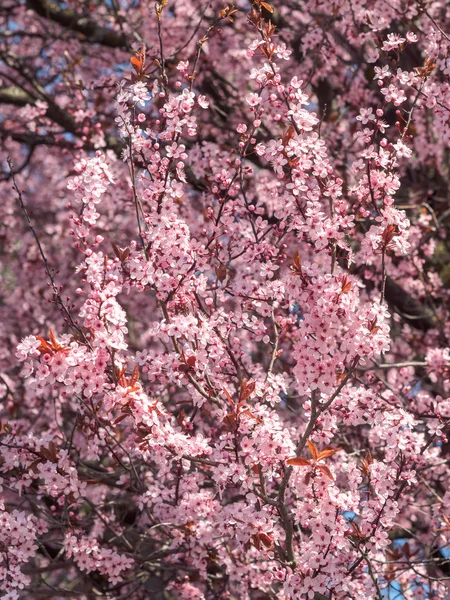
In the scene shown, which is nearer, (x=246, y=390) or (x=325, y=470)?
(x=325, y=470)

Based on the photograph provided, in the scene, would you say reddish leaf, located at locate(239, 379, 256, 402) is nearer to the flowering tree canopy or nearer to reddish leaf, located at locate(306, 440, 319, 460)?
the flowering tree canopy

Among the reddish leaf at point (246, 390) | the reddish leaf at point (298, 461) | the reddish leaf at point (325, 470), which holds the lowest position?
the reddish leaf at point (298, 461)

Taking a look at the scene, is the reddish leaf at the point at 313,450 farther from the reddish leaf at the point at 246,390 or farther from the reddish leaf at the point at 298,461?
the reddish leaf at the point at 246,390

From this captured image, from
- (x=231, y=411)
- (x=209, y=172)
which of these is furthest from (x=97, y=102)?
(x=231, y=411)

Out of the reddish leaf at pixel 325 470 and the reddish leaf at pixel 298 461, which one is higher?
the reddish leaf at pixel 325 470

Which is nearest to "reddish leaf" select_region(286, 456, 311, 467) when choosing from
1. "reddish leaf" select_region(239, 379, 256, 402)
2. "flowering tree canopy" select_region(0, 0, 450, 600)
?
"flowering tree canopy" select_region(0, 0, 450, 600)

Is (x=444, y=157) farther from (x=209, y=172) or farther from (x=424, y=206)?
(x=209, y=172)

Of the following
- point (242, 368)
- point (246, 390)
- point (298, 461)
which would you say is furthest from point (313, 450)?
point (242, 368)

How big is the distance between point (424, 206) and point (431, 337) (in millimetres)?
1289

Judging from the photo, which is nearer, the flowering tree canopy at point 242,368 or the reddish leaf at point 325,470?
the reddish leaf at point 325,470

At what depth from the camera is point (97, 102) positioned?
6.90m

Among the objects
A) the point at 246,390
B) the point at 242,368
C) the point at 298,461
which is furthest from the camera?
the point at 242,368

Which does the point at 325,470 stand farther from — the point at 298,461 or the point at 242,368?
the point at 242,368

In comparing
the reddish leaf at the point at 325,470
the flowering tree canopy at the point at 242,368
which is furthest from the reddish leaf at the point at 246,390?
the reddish leaf at the point at 325,470
